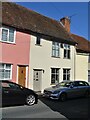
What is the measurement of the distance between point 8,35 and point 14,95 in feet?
23.1

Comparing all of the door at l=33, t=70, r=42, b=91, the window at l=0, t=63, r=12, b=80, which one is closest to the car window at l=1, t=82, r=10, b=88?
the window at l=0, t=63, r=12, b=80

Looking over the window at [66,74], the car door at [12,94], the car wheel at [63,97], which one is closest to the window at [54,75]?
the window at [66,74]

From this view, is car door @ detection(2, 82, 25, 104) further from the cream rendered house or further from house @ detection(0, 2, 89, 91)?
the cream rendered house

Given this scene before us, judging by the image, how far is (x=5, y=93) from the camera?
12.9m

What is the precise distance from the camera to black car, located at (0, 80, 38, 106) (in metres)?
13.0

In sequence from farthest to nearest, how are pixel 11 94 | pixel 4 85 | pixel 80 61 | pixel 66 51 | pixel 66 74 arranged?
pixel 80 61, pixel 66 74, pixel 66 51, pixel 4 85, pixel 11 94

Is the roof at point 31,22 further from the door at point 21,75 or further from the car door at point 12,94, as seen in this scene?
the car door at point 12,94

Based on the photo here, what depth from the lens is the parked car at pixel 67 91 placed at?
16781 millimetres

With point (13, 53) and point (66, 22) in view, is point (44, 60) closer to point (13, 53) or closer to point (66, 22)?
point (13, 53)

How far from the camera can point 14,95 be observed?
1333 centimetres

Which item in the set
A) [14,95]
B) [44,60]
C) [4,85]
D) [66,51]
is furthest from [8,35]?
[66,51]

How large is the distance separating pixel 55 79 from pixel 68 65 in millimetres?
2432

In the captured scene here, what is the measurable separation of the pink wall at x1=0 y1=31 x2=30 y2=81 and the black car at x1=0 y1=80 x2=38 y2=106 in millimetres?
5202

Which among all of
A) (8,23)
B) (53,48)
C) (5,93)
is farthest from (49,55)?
(5,93)
